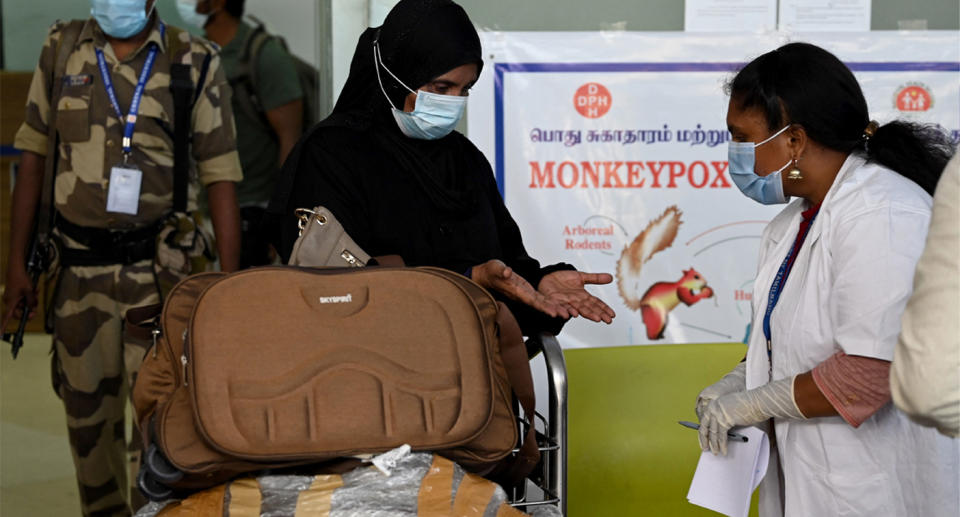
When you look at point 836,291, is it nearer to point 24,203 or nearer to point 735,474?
point 735,474

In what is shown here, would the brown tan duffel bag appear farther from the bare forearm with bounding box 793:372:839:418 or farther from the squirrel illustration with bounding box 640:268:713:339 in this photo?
the squirrel illustration with bounding box 640:268:713:339

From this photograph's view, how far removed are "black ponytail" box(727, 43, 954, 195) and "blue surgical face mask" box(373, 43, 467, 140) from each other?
62 cm

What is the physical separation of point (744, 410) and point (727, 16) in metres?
1.85

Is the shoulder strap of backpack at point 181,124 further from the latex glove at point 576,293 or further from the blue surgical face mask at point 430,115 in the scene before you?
the latex glove at point 576,293

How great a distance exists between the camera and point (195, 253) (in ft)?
10.2

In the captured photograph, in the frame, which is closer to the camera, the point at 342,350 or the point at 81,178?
the point at 342,350

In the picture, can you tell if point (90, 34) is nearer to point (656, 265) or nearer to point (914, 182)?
point (656, 265)

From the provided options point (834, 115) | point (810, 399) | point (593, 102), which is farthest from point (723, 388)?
point (593, 102)

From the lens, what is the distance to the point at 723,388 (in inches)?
84.2

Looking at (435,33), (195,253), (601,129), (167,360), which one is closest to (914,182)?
(435,33)

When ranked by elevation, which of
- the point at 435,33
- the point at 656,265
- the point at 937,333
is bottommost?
the point at 656,265

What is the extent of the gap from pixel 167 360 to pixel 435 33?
0.86 m

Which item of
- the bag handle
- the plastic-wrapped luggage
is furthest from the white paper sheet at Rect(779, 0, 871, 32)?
the plastic-wrapped luggage

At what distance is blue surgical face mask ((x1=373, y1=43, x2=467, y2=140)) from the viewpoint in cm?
222
